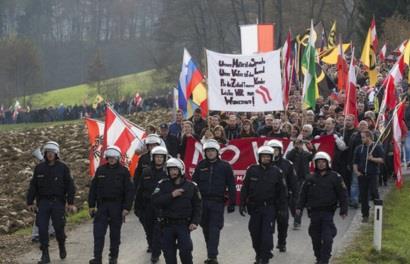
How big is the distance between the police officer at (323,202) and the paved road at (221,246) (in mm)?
696

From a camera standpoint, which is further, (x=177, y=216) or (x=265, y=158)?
(x=265, y=158)

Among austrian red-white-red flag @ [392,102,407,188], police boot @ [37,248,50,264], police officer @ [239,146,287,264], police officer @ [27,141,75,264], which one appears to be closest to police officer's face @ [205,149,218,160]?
police officer @ [239,146,287,264]

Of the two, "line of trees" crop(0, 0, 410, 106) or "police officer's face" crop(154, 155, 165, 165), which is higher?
"line of trees" crop(0, 0, 410, 106)

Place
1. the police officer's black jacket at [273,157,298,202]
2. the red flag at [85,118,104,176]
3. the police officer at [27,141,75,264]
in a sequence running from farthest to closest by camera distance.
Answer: the red flag at [85,118,104,176], the police officer's black jacket at [273,157,298,202], the police officer at [27,141,75,264]

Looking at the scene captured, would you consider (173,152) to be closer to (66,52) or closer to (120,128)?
(120,128)

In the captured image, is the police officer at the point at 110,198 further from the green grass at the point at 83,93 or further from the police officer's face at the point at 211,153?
the green grass at the point at 83,93

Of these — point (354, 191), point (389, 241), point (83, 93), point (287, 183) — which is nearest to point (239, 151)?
point (354, 191)

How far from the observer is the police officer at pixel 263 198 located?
492 inches

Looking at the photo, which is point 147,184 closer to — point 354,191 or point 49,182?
point 49,182

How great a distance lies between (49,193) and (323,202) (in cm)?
426

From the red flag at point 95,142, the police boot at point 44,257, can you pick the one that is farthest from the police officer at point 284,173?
the red flag at point 95,142

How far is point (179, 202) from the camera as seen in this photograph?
1120 centimetres

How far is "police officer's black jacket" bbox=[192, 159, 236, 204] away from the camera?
12805mm

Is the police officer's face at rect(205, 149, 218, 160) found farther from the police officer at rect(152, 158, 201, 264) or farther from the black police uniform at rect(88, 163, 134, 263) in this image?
the police officer at rect(152, 158, 201, 264)
